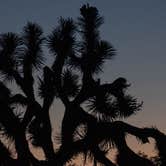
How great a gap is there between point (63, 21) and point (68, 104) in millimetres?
2533

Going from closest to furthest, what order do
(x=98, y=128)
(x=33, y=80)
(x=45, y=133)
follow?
1. (x=98, y=128)
2. (x=45, y=133)
3. (x=33, y=80)

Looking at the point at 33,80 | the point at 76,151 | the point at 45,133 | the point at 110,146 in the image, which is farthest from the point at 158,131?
the point at 33,80

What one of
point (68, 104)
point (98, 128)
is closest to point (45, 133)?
point (68, 104)

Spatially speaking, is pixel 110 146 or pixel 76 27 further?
pixel 76 27

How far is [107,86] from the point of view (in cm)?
1305

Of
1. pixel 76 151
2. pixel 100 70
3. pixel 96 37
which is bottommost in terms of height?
pixel 76 151

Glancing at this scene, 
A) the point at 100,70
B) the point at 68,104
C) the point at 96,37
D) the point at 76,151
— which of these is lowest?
the point at 76,151

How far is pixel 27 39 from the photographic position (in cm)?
1409

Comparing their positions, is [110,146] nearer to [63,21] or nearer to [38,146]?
[38,146]

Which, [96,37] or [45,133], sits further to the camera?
[96,37]

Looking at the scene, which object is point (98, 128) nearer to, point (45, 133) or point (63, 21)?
point (45, 133)

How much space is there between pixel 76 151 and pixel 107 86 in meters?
2.22

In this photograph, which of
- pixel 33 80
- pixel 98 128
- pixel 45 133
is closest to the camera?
pixel 98 128

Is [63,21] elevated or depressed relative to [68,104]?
elevated
